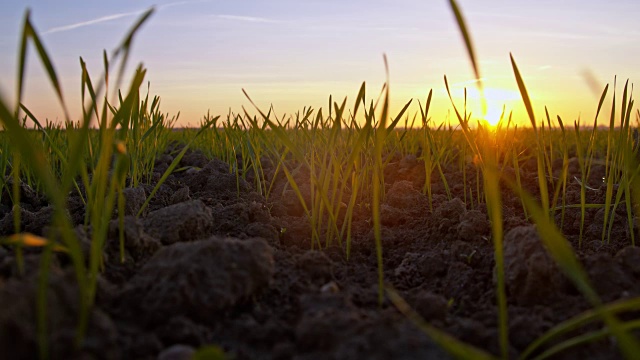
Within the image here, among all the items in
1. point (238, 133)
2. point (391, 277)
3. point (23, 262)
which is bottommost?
point (391, 277)

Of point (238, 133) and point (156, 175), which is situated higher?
point (238, 133)

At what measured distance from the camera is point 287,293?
1087mm

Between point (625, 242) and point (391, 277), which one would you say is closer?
point (391, 277)

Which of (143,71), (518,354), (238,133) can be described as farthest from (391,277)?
(238,133)

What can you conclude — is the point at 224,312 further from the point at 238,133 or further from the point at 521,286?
the point at 238,133

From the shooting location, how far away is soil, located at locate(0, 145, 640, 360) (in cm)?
79

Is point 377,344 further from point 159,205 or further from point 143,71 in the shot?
point 159,205

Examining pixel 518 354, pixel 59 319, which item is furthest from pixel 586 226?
pixel 59 319

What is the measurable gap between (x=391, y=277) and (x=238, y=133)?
1.39m

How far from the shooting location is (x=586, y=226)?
6.10 ft

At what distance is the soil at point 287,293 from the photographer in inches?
31.3

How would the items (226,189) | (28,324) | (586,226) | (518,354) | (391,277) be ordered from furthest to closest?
(226,189) < (586,226) < (391,277) < (518,354) < (28,324)

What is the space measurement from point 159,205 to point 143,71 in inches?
40.6

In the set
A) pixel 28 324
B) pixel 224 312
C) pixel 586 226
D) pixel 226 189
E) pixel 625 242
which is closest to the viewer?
pixel 28 324
